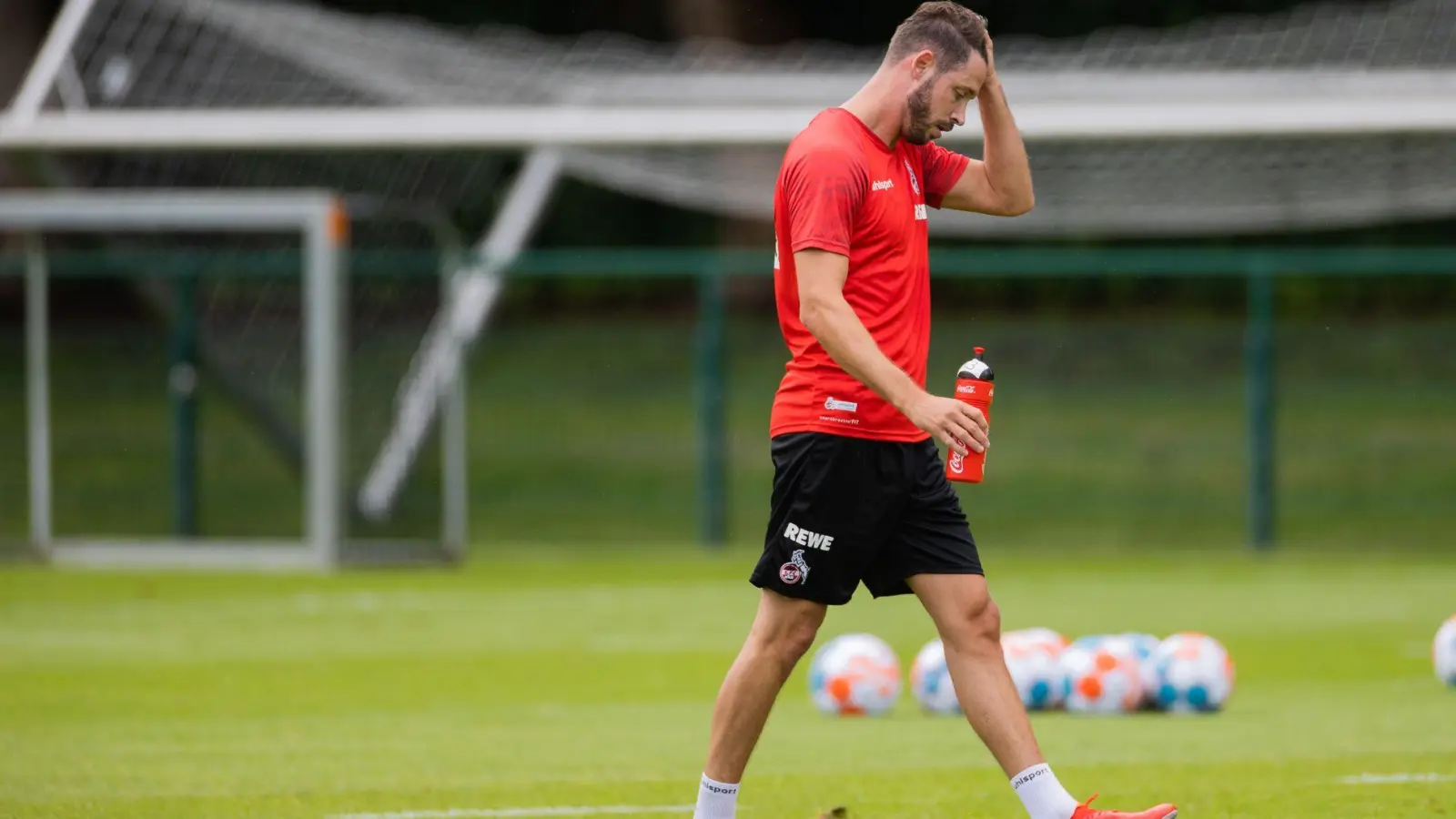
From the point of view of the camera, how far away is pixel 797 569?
627 centimetres

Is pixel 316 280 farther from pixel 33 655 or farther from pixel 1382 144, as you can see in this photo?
pixel 1382 144

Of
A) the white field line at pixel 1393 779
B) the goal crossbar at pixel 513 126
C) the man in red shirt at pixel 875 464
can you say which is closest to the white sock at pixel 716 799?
the man in red shirt at pixel 875 464

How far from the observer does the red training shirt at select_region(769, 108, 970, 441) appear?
614cm

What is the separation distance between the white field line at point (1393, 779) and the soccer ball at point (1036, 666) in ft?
7.11

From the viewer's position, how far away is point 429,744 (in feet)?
29.9

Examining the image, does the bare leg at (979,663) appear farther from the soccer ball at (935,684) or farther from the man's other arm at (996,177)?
the soccer ball at (935,684)

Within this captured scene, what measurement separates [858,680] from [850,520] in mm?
3739

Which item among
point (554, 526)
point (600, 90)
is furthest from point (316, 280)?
point (554, 526)

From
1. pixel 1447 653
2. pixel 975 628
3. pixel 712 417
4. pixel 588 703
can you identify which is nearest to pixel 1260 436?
pixel 712 417

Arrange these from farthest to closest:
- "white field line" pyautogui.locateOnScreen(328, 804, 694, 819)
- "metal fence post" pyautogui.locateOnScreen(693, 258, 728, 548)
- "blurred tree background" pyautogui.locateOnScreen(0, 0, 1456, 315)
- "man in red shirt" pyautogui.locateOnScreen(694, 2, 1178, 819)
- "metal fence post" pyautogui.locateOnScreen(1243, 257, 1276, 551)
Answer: "blurred tree background" pyautogui.locateOnScreen(0, 0, 1456, 315)
"metal fence post" pyautogui.locateOnScreen(693, 258, 728, 548)
"metal fence post" pyautogui.locateOnScreen(1243, 257, 1276, 551)
"white field line" pyautogui.locateOnScreen(328, 804, 694, 819)
"man in red shirt" pyautogui.locateOnScreen(694, 2, 1178, 819)

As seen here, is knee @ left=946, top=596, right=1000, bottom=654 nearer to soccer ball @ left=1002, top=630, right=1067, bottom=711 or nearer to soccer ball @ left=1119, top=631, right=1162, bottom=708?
soccer ball @ left=1002, top=630, right=1067, bottom=711

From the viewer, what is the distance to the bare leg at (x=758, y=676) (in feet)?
20.8

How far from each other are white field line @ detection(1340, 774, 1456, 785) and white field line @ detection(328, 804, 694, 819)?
2271mm

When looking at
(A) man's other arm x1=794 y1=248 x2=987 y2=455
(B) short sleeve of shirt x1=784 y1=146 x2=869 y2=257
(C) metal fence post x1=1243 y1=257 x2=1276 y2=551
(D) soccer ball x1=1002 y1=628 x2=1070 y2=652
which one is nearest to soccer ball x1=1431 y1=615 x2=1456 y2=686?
(D) soccer ball x1=1002 y1=628 x2=1070 y2=652
